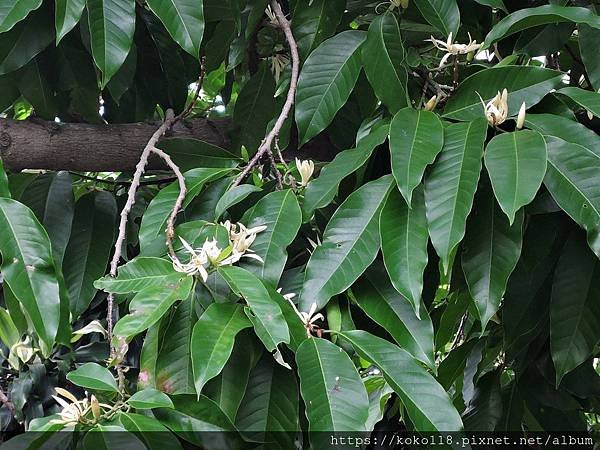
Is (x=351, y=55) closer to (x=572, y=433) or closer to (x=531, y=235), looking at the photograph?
(x=531, y=235)

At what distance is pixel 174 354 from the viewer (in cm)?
73

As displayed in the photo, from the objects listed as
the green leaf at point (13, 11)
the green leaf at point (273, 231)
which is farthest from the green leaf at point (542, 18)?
the green leaf at point (13, 11)

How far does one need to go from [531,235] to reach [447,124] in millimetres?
169

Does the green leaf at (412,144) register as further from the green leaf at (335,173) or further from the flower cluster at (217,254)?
the flower cluster at (217,254)

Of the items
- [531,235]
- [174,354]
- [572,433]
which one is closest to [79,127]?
[174,354]

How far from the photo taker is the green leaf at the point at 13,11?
0.89 meters

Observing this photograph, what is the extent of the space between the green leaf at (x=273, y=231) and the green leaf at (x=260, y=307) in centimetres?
4

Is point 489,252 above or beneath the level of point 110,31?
beneath

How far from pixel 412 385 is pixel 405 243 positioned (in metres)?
0.14

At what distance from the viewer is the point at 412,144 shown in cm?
79

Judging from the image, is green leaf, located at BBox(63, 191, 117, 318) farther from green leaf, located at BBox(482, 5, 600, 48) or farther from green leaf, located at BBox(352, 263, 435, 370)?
green leaf, located at BBox(482, 5, 600, 48)

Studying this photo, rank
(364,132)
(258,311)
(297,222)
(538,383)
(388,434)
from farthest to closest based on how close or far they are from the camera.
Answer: (388,434), (538,383), (364,132), (297,222), (258,311)

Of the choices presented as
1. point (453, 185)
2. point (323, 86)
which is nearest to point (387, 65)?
point (323, 86)

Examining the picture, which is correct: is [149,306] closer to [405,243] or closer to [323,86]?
[405,243]
